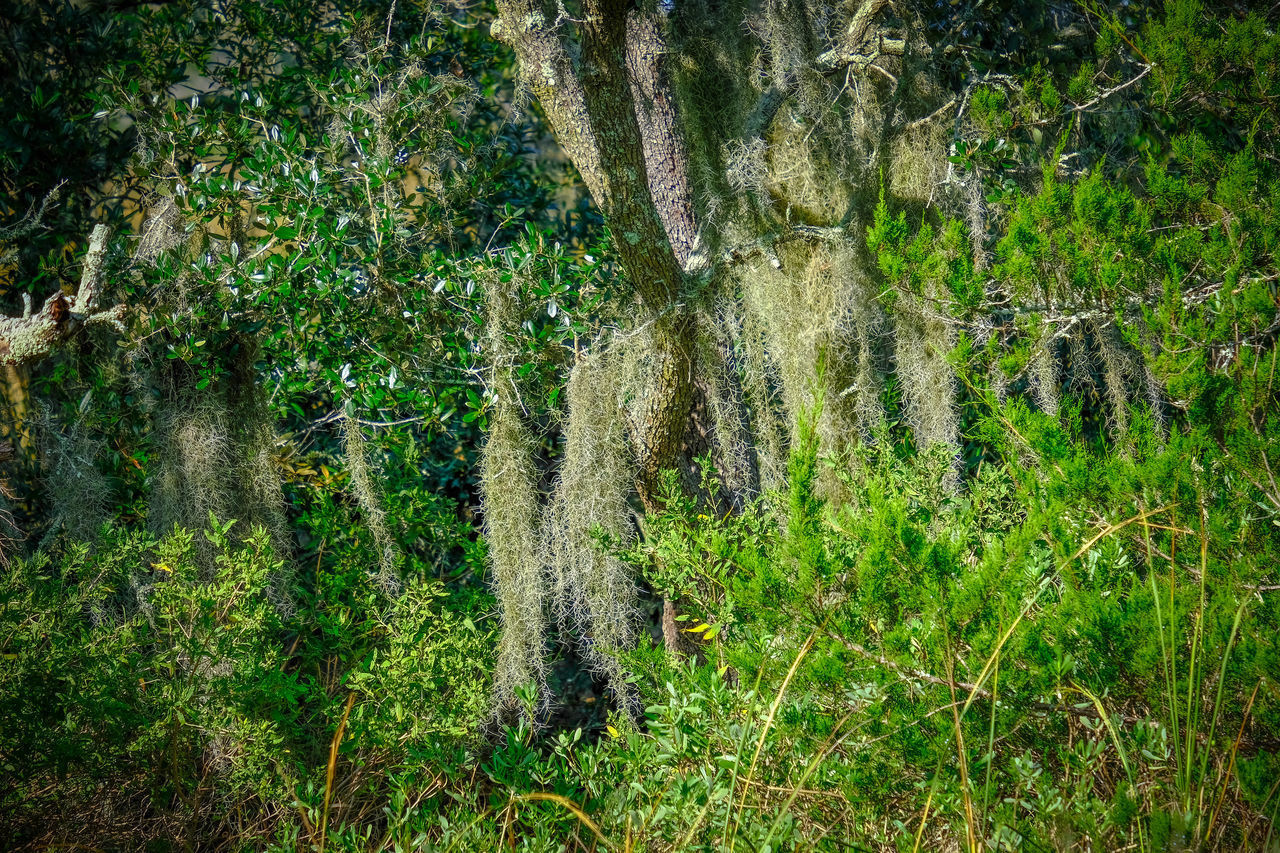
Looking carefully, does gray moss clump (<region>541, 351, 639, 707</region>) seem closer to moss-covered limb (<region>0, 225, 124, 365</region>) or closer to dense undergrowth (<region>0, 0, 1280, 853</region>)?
dense undergrowth (<region>0, 0, 1280, 853</region>)

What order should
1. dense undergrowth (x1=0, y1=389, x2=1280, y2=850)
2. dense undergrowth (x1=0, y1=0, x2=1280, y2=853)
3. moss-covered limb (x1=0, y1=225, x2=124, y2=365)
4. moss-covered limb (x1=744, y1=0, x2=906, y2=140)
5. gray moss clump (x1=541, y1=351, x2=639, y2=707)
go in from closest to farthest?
dense undergrowth (x1=0, y1=389, x2=1280, y2=850), dense undergrowth (x1=0, y1=0, x2=1280, y2=853), moss-covered limb (x1=0, y1=225, x2=124, y2=365), gray moss clump (x1=541, y1=351, x2=639, y2=707), moss-covered limb (x1=744, y1=0, x2=906, y2=140)

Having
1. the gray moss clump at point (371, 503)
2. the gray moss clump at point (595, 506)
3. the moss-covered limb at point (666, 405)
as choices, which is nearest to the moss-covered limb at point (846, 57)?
the moss-covered limb at point (666, 405)

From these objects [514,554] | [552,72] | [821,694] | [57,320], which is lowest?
[821,694]

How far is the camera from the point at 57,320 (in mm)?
2363

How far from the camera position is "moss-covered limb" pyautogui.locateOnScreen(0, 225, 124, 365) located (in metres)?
2.35

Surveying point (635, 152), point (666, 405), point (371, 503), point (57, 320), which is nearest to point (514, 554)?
point (371, 503)

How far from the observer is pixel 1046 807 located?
4.29 feet

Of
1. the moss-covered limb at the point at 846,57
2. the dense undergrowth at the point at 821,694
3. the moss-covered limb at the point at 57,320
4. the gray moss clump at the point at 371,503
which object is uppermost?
the moss-covered limb at the point at 846,57

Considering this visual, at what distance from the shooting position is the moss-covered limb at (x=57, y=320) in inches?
92.4

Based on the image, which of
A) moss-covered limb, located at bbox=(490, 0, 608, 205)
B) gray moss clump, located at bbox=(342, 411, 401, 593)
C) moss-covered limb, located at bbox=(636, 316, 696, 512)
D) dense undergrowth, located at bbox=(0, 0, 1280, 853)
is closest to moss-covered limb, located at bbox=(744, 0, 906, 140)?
dense undergrowth, located at bbox=(0, 0, 1280, 853)

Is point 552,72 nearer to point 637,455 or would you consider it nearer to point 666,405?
point 666,405

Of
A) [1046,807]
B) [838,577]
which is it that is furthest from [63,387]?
[1046,807]

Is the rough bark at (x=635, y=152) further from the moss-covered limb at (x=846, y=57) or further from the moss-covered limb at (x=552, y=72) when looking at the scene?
the moss-covered limb at (x=846, y=57)

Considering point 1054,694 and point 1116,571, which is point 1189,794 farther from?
point 1116,571
